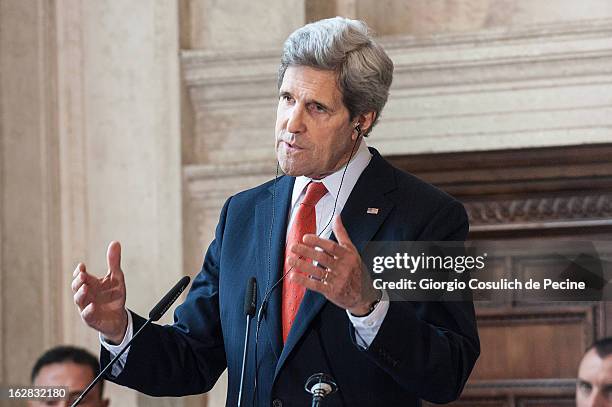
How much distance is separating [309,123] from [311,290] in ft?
1.41

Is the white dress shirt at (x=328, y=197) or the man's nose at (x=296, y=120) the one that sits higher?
the man's nose at (x=296, y=120)

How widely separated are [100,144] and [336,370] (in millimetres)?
2473

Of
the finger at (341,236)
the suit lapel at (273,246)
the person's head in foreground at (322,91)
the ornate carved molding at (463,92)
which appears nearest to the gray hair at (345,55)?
the person's head in foreground at (322,91)

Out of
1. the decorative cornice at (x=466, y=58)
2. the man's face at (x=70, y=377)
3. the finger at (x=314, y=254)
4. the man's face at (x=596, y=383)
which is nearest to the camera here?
the finger at (x=314, y=254)

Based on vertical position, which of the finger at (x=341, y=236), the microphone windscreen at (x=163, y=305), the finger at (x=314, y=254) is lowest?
the microphone windscreen at (x=163, y=305)

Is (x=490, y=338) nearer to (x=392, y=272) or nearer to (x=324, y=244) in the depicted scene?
(x=392, y=272)

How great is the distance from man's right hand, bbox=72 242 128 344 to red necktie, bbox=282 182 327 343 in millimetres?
368

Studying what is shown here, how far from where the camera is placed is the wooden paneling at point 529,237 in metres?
4.62

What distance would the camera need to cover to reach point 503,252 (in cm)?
468

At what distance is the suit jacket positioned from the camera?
256 centimetres

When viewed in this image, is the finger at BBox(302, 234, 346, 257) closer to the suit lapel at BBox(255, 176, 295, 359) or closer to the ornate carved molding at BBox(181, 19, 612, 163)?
the suit lapel at BBox(255, 176, 295, 359)

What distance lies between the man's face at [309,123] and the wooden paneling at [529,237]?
1862 millimetres

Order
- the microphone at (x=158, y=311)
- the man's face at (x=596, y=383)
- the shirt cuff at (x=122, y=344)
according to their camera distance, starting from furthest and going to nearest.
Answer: the man's face at (x=596, y=383)
the shirt cuff at (x=122, y=344)
the microphone at (x=158, y=311)

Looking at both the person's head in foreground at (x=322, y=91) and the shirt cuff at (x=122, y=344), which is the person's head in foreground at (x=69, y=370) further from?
the person's head in foreground at (x=322, y=91)
